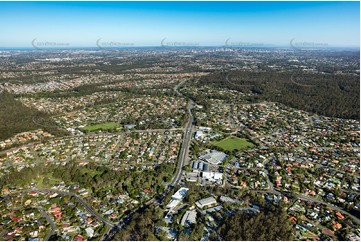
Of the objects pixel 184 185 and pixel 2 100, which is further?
pixel 2 100

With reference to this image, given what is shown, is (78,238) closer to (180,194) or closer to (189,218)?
(189,218)

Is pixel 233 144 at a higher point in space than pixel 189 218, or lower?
lower

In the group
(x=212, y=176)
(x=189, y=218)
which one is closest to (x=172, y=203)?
(x=189, y=218)

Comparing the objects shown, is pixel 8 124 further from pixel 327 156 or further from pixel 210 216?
pixel 327 156

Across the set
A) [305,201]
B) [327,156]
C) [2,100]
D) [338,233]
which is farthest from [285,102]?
[2,100]

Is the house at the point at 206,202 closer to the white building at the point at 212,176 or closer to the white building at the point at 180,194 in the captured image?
the white building at the point at 180,194

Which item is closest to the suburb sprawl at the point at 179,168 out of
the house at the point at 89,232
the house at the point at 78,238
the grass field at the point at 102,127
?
the house at the point at 78,238
